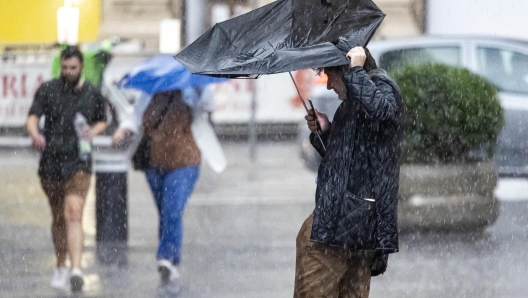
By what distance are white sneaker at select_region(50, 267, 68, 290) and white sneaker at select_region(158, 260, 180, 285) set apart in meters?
0.66

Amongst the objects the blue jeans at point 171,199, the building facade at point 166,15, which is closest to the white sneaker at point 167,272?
the blue jeans at point 171,199

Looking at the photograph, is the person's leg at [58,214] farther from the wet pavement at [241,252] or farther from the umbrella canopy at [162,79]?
the umbrella canopy at [162,79]

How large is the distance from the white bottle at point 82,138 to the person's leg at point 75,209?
131mm

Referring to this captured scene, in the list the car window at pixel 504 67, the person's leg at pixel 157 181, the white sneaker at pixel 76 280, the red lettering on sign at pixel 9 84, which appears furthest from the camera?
the red lettering on sign at pixel 9 84

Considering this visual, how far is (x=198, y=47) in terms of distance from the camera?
4.21 meters

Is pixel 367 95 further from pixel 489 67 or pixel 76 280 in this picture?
pixel 489 67

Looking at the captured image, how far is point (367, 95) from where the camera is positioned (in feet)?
12.7

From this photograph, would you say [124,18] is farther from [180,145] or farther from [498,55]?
[180,145]

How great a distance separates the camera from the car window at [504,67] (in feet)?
36.2

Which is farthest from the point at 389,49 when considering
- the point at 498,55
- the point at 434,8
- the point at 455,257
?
the point at 434,8

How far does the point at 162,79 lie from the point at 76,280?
1.54 metres

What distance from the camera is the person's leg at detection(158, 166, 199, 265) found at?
274 inches

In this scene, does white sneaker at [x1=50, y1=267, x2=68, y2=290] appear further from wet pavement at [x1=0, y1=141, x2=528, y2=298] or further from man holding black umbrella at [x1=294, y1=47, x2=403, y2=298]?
man holding black umbrella at [x1=294, y1=47, x2=403, y2=298]

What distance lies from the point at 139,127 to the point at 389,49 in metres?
4.53
